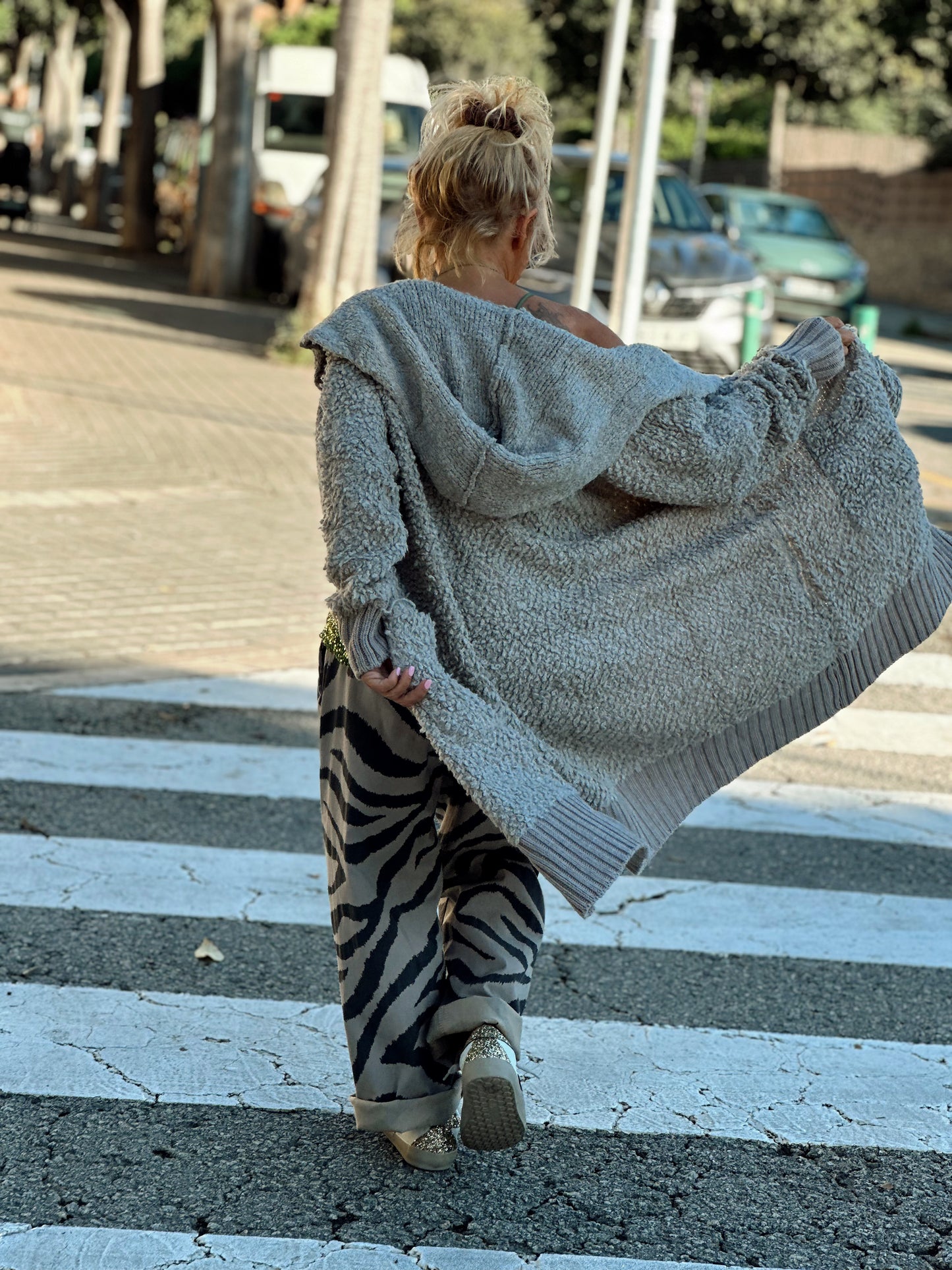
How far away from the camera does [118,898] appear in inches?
164

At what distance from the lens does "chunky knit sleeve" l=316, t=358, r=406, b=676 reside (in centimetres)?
255

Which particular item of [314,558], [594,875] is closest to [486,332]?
[594,875]

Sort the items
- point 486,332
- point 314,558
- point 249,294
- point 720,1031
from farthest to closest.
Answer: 1. point 249,294
2. point 314,558
3. point 720,1031
4. point 486,332

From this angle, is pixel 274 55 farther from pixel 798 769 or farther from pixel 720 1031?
pixel 720 1031

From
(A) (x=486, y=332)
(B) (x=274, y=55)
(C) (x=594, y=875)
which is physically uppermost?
(B) (x=274, y=55)

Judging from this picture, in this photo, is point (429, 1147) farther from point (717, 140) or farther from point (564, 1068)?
point (717, 140)

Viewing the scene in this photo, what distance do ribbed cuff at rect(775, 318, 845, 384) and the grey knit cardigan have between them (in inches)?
0.9

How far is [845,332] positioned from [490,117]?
765 millimetres

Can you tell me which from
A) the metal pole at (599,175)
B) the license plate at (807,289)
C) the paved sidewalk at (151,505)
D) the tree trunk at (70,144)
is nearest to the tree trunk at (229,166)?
the paved sidewalk at (151,505)

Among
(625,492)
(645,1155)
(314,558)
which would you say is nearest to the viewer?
(625,492)

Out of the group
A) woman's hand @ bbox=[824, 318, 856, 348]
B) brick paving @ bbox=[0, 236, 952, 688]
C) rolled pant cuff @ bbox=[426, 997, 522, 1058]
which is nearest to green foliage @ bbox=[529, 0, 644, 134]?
brick paving @ bbox=[0, 236, 952, 688]

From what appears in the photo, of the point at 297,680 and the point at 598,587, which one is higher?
the point at 598,587

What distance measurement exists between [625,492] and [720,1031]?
1.46 meters

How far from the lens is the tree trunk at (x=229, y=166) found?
19.6 metres
